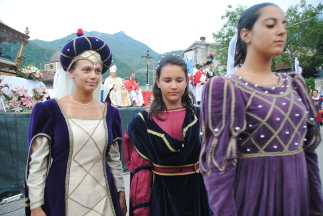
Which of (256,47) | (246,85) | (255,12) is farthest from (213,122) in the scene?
(255,12)

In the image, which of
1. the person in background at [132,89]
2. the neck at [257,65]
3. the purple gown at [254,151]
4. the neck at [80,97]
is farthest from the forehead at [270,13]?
the person in background at [132,89]

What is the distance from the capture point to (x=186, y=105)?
223 centimetres

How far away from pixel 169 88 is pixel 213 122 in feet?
3.14

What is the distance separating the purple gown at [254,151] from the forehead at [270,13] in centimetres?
32

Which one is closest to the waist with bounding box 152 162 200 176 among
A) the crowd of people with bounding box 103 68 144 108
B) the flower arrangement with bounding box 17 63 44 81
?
the flower arrangement with bounding box 17 63 44 81

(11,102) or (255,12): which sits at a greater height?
(255,12)

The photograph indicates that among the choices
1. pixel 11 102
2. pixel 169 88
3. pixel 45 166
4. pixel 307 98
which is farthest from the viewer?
pixel 11 102

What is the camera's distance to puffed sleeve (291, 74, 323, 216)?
1.21m

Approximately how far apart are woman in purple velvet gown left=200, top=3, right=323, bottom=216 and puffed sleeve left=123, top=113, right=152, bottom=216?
0.85m

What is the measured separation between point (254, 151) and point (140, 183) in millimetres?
1049

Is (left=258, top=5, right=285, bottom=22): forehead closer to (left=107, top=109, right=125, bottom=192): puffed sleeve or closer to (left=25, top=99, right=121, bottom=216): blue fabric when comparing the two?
(left=107, top=109, right=125, bottom=192): puffed sleeve

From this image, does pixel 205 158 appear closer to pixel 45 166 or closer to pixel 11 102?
pixel 45 166

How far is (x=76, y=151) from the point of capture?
67.3 inches

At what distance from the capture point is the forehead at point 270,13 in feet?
3.91
